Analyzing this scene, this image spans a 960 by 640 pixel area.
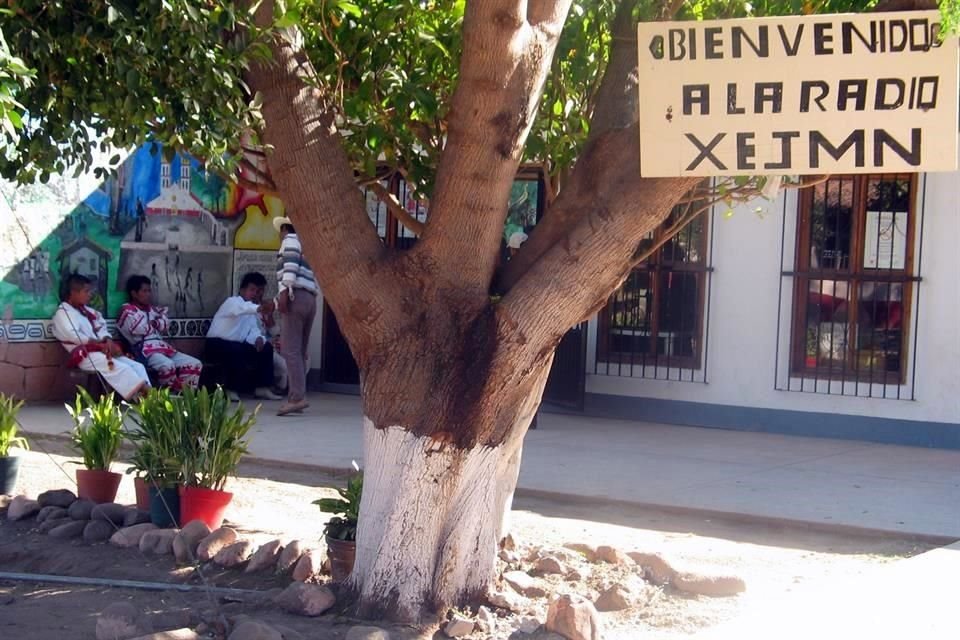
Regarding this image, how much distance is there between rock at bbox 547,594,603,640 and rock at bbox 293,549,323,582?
1379mm

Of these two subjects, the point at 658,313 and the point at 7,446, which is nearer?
the point at 7,446

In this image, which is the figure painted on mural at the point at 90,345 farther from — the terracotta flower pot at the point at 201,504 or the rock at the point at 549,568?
the rock at the point at 549,568

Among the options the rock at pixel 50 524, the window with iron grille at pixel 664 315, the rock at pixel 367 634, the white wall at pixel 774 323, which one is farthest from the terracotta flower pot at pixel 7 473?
the white wall at pixel 774 323

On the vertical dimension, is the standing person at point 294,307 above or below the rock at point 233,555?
above

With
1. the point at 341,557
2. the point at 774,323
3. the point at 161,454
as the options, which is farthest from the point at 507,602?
the point at 774,323

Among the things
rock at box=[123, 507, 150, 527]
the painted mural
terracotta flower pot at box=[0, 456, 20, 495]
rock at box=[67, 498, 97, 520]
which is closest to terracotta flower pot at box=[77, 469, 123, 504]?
rock at box=[67, 498, 97, 520]

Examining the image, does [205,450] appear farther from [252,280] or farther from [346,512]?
[252,280]

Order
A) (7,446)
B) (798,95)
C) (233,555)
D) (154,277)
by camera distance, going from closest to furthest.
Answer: (798,95) → (233,555) → (7,446) → (154,277)

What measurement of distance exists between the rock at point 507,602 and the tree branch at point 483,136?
140cm

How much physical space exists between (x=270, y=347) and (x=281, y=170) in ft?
28.9

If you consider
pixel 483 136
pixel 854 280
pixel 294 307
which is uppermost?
pixel 483 136

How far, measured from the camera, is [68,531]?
291 inches

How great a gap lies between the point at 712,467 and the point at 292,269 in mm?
4808

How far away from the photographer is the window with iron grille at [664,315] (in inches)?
496
